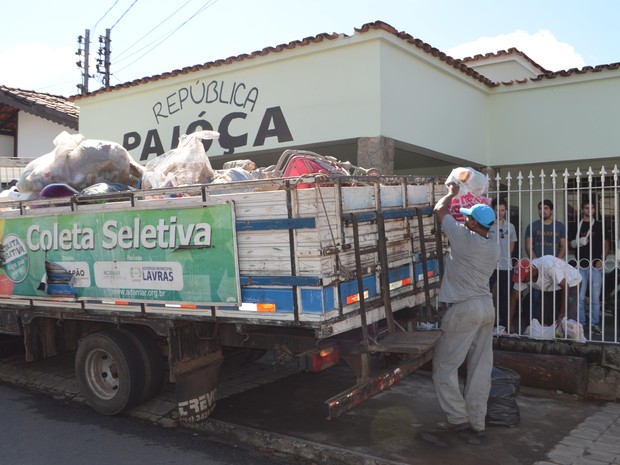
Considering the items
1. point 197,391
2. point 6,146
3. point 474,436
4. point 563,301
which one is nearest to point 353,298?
point 474,436

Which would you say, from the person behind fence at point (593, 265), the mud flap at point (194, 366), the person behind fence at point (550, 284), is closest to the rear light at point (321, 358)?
the mud flap at point (194, 366)

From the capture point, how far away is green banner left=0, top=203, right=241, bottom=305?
4355 millimetres

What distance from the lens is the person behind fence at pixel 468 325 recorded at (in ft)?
14.6

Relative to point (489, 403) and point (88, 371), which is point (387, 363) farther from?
point (88, 371)

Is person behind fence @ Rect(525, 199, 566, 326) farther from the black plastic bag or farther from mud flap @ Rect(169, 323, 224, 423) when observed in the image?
mud flap @ Rect(169, 323, 224, 423)

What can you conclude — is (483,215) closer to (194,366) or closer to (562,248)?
(194,366)

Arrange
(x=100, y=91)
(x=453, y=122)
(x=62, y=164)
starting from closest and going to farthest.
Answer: (x=62, y=164) → (x=453, y=122) → (x=100, y=91)

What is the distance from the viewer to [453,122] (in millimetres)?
9305

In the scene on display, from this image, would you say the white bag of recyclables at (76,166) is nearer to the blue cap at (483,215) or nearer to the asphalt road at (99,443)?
the asphalt road at (99,443)

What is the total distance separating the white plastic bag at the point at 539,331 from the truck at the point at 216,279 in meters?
1.55

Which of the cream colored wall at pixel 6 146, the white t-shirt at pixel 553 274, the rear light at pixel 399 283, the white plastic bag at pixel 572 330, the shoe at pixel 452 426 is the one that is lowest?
the shoe at pixel 452 426

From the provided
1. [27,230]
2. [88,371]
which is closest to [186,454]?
[88,371]

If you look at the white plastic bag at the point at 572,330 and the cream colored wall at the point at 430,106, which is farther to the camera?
the cream colored wall at the point at 430,106

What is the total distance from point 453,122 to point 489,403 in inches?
222
